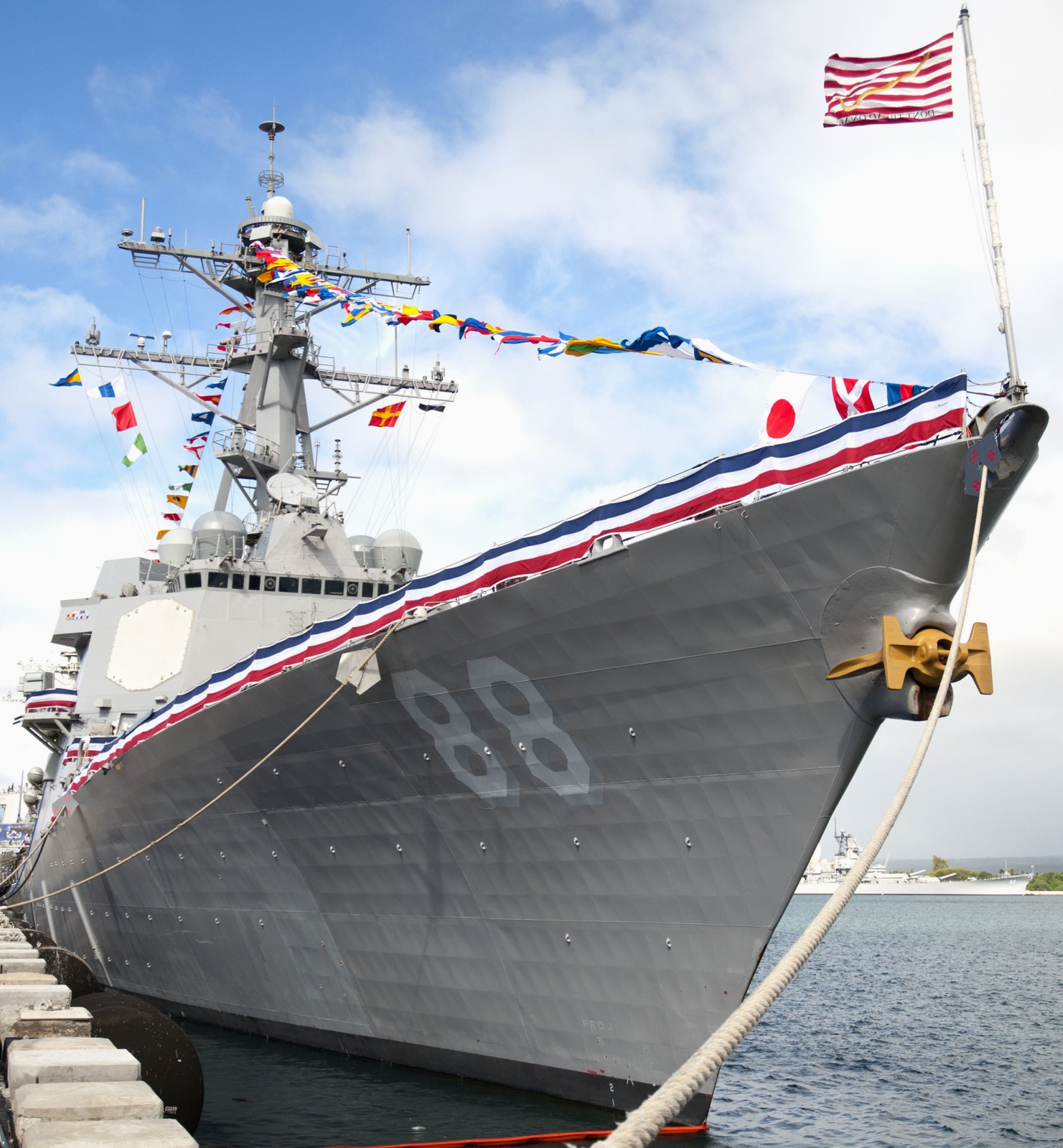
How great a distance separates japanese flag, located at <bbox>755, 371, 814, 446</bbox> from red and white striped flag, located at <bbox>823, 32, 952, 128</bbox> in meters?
1.78

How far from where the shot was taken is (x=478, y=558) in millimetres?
9492

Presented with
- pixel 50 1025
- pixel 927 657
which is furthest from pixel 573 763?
pixel 50 1025

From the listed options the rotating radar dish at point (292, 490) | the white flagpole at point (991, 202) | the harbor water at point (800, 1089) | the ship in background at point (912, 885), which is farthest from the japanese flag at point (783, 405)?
the ship in background at point (912, 885)

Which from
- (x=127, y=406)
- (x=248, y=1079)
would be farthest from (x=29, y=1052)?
(x=127, y=406)

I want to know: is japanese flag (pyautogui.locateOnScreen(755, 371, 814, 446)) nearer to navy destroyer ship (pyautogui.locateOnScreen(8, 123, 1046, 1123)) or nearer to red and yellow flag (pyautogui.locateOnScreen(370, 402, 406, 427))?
navy destroyer ship (pyautogui.locateOnScreen(8, 123, 1046, 1123))

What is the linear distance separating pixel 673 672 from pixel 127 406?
1288 cm

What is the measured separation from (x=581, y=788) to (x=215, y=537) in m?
9.52

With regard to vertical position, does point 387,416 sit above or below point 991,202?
above

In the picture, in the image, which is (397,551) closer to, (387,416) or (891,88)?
(387,416)

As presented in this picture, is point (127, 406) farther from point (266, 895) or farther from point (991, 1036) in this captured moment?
point (991, 1036)

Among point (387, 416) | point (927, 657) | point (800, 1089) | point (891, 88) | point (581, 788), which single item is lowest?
point (800, 1089)

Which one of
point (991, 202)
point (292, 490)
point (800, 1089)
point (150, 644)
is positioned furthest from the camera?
point (292, 490)

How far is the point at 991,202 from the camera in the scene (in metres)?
6.41

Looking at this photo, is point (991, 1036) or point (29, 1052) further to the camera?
point (991, 1036)
